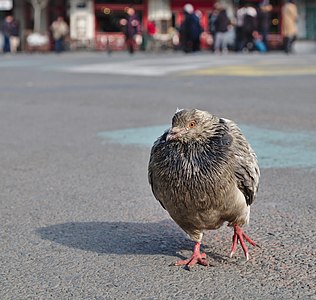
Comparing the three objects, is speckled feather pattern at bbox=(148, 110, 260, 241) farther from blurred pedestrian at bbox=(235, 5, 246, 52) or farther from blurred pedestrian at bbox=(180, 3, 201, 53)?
blurred pedestrian at bbox=(235, 5, 246, 52)

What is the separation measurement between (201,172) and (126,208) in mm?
1805

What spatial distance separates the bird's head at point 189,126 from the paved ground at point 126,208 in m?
0.78

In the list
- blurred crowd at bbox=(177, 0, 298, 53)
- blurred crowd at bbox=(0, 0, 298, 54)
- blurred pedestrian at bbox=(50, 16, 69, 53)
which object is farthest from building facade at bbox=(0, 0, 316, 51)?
blurred crowd at bbox=(177, 0, 298, 53)

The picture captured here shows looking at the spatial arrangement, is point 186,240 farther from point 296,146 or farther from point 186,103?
point 186,103

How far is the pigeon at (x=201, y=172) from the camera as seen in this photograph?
388cm

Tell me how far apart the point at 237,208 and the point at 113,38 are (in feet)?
133

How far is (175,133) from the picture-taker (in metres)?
3.84

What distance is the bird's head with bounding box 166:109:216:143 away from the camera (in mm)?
3849

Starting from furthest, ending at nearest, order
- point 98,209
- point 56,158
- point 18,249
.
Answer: point 56,158 < point 98,209 < point 18,249

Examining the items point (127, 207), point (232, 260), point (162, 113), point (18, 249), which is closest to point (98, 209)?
point (127, 207)

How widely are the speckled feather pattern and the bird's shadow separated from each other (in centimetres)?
50

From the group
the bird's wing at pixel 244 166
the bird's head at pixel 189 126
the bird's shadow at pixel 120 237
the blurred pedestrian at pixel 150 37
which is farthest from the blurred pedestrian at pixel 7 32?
the bird's head at pixel 189 126

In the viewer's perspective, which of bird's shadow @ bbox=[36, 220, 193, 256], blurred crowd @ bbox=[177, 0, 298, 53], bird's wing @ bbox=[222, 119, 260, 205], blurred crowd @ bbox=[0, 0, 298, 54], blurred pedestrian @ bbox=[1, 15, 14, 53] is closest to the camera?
bird's wing @ bbox=[222, 119, 260, 205]

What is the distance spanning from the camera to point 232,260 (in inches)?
168
